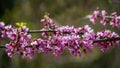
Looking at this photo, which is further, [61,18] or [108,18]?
[61,18]

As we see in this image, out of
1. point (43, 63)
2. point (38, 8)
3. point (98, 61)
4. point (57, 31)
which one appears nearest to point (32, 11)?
point (38, 8)

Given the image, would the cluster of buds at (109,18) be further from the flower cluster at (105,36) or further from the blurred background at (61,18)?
the blurred background at (61,18)

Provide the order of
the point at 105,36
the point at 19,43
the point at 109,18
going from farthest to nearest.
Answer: the point at 109,18
the point at 105,36
the point at 19,43

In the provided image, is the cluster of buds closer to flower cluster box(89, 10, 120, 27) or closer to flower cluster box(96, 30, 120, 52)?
flower cluster box(89, 10, 120, 27)

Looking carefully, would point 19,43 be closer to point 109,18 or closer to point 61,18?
point 109,18

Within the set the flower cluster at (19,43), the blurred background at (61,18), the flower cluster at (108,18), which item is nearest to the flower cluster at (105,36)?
the flower cluster at (108,18)

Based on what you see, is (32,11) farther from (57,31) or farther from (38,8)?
(57,31)

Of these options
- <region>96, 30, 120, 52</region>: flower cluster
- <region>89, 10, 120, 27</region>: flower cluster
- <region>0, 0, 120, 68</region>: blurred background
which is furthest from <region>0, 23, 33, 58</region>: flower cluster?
<region>0, 0, 120, 68</region>: blurred background

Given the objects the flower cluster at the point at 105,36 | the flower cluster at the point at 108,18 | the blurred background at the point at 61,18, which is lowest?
the flower cluster at the point at 105,36

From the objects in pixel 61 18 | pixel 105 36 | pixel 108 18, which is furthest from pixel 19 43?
pixel 61 18

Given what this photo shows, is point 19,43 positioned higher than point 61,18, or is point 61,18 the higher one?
point 61,18

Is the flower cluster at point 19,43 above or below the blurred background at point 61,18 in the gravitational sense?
below
